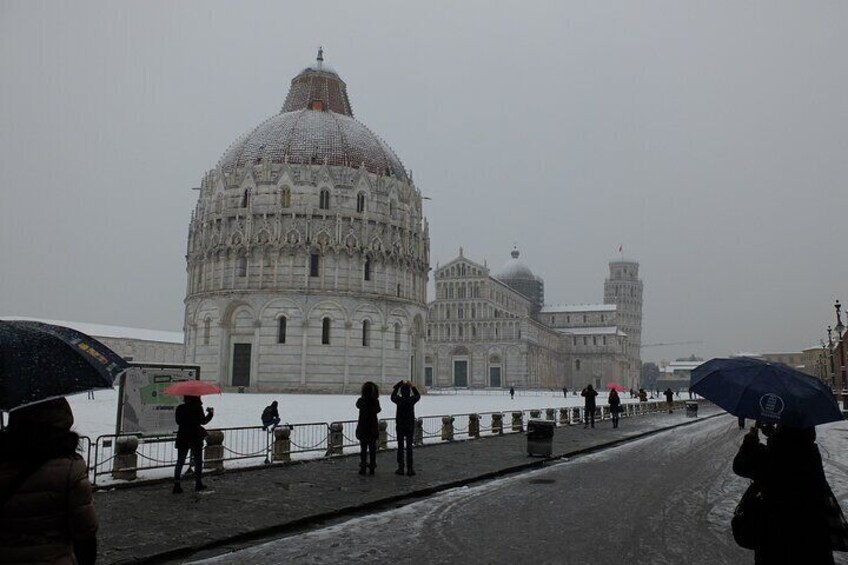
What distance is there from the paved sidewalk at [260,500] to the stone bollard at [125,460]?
1.74ft

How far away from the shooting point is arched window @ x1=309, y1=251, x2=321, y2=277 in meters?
55.2

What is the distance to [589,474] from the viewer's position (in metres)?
14.7

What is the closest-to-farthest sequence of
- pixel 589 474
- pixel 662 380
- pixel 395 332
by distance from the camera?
pixel 589 474, pixel 395 332, pixel 662 380

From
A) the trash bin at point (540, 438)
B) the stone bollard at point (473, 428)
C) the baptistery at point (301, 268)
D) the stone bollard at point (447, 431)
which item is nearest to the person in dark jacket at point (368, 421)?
the trash bin at point (540, 438)

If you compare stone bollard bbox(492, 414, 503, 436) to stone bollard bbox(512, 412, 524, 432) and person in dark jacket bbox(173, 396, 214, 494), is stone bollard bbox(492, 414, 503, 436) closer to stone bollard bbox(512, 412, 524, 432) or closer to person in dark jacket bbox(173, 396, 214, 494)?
stone bollard bbox(512, 412, 524, 432)

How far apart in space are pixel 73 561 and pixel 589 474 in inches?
497

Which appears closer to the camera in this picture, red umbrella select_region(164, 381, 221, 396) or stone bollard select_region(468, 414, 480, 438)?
red umbrella select_region(164, 381, 221, 396)

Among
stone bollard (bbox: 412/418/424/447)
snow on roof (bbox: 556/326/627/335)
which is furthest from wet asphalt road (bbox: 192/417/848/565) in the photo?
snow on roof (bbox: 556/326/627/335)

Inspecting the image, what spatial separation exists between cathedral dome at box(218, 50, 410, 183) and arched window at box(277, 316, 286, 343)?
1376cm

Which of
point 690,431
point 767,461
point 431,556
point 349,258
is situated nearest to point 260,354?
point 349,258

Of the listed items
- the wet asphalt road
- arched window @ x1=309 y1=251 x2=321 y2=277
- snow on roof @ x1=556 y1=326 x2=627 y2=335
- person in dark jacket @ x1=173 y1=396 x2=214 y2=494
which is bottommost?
the wet asphalt road

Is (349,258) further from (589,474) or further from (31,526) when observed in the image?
A: (31,526)

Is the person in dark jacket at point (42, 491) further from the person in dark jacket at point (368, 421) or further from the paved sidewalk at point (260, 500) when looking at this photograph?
the person in dark jacket at point (368, 421)

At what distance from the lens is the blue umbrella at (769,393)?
5.10m
